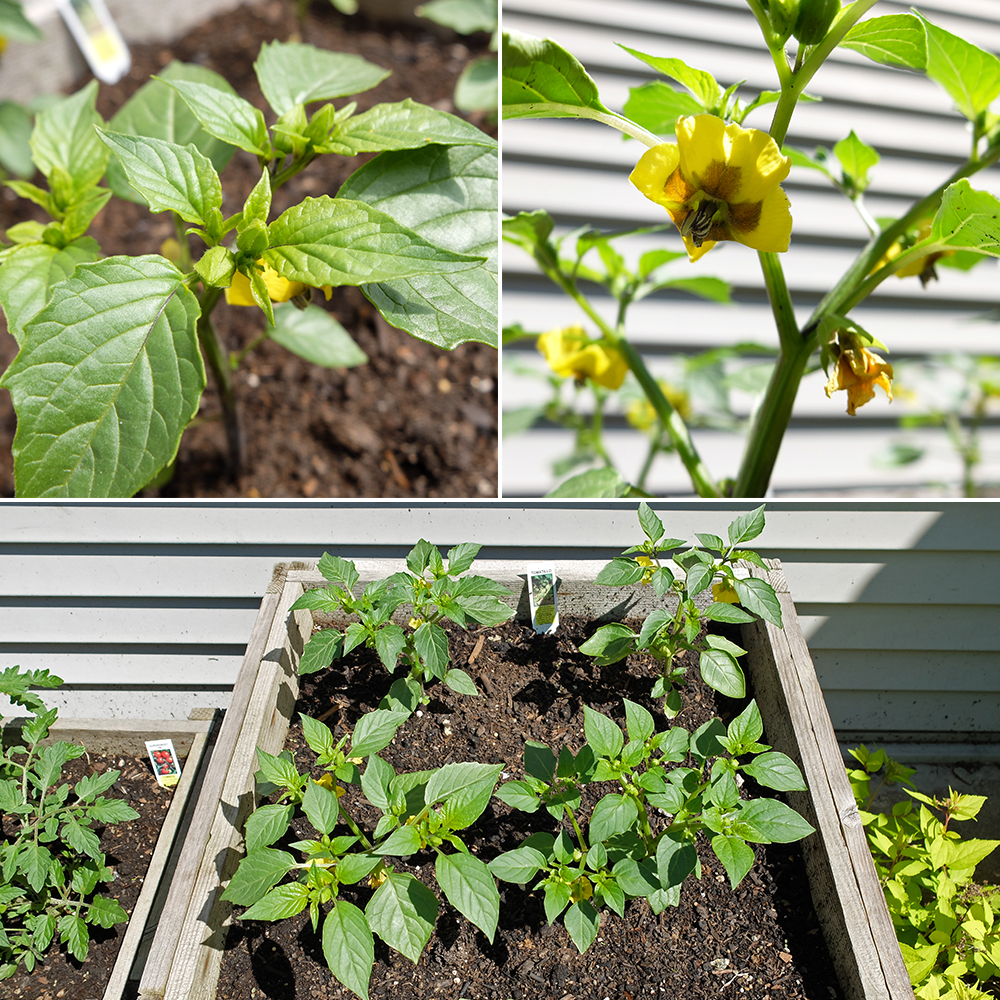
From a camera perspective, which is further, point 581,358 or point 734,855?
point 581,358

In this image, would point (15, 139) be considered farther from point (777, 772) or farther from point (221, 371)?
point (777, 772)

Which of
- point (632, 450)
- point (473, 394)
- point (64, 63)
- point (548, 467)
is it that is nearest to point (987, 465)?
point (632, 450)

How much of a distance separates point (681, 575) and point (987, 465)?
159cm

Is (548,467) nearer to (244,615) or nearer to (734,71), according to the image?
(244,615)

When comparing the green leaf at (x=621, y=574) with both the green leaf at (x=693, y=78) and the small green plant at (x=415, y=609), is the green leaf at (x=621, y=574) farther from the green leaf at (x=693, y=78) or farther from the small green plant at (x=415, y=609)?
the green leaf at (x=693, y=78)

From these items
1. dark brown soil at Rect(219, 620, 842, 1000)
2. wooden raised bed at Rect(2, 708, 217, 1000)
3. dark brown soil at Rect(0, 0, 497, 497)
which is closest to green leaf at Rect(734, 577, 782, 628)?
dark brown soil at Rect(219, 620, 842, 1000)

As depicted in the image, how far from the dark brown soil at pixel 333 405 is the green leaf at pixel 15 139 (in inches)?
6.4

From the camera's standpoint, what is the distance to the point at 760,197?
2.00 ft

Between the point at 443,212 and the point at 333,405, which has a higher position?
the point at 333,405

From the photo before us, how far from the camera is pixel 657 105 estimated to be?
0.74m

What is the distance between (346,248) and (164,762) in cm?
100

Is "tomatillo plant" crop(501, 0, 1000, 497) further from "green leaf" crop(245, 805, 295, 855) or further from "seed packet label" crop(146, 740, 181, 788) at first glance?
"seed packet label" crop(146, 740, 181, 788)

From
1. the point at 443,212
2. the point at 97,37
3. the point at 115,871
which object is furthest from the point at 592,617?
the point at 97,37

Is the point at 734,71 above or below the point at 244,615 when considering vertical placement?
above
